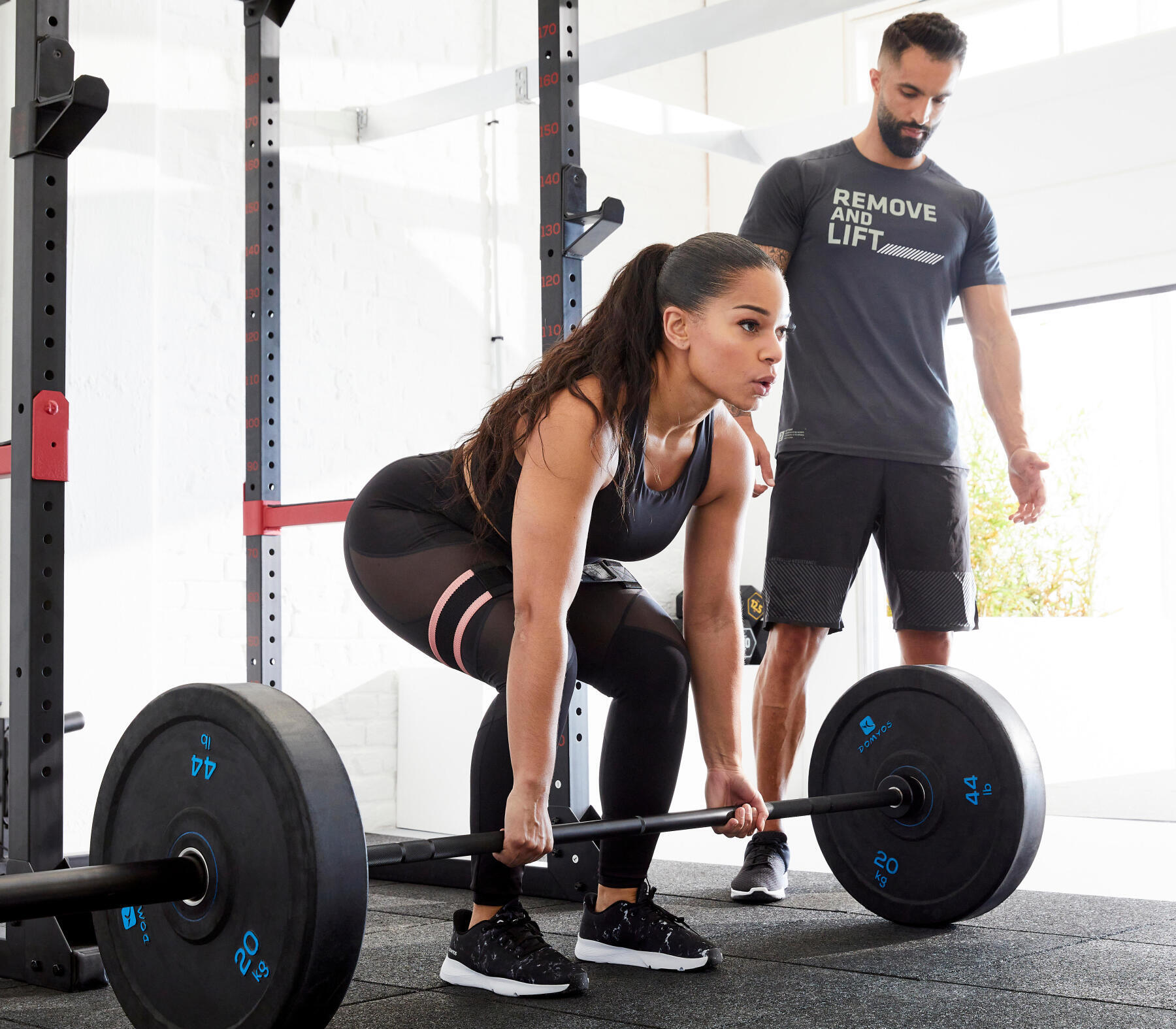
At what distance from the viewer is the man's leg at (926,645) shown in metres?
2.31

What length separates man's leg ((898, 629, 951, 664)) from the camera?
7.58 ft

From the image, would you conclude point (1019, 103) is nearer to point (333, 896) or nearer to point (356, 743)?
point (356, 743)

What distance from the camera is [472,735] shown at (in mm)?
3658

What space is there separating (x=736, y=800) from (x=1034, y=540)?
3.68 meters

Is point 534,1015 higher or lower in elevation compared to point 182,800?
lower

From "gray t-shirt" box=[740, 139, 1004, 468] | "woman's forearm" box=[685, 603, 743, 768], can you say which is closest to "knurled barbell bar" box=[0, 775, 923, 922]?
"woman's forearm" box=[685, 603, 743, 768]

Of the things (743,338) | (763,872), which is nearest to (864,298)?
(743,338)

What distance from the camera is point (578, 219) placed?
7.71 feet

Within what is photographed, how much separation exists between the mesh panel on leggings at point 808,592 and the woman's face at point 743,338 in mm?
792

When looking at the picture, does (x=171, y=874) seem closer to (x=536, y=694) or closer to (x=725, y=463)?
(x=536, y=694)

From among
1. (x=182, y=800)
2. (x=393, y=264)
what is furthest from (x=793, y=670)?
(x=393, y=264)

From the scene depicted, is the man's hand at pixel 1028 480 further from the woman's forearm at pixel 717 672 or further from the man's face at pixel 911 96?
the woman's forearm at pixel 717 672

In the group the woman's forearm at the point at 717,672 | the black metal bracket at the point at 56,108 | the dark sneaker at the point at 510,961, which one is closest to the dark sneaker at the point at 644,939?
the dark sneaker at the point at 510,961

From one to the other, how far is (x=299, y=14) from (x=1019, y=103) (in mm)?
2315
